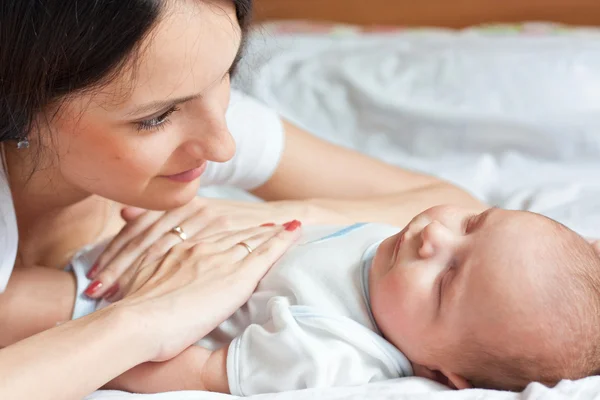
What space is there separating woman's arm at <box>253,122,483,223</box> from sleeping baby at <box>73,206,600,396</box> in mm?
372

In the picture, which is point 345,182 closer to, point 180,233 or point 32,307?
point 180,233

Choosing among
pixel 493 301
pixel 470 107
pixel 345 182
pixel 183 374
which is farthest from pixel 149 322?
pixel 470 107

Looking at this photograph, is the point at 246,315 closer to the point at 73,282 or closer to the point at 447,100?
the point at 73,282

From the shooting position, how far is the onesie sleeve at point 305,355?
41.1 inches

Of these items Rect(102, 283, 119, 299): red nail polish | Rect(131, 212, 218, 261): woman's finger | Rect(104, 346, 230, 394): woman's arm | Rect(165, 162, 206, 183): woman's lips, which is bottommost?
Rect(104, 346, 230, 394): woman's arm

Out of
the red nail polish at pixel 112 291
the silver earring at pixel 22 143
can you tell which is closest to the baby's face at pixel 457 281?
the red nail polish at pixel 112 291

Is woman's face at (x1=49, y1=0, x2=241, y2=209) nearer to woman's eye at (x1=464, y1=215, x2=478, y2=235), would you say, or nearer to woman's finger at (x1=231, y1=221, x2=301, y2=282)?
woman's finger at (x1=231, y1=221, x2=301, y2=282)

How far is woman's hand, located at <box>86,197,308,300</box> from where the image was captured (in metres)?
1.24

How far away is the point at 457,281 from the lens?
3.48 feet

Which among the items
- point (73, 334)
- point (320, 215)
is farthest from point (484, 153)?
point (73, 334)

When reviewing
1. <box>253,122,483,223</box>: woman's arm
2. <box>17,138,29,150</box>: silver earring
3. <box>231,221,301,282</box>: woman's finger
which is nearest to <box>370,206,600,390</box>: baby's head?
<box>231,221,301,282</box>: woman's finger

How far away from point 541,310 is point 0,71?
0.74 meters

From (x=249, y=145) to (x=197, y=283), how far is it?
0.45 metres

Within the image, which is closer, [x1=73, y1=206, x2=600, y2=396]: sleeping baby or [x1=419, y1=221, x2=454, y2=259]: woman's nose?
[x1=73, y1=206, x2=600, y2=396]: sleeping baby
